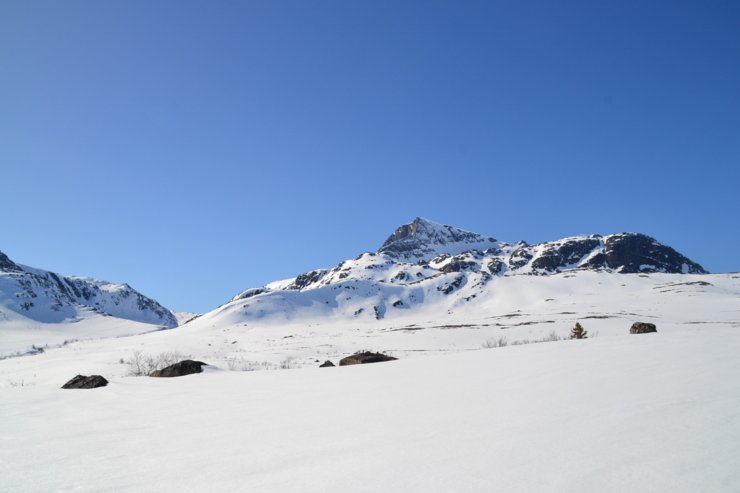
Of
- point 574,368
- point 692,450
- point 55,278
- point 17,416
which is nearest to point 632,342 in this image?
point 574,368

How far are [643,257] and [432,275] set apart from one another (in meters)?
104

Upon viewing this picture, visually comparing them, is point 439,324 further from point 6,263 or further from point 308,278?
point 6,263

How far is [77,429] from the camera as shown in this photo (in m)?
4.11

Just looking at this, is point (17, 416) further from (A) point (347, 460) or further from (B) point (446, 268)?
(B) point (446, 268)

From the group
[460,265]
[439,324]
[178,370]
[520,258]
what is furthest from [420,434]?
[520,258]

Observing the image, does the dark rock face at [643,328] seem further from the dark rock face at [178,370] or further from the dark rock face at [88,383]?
the dark rock face at [88,383]

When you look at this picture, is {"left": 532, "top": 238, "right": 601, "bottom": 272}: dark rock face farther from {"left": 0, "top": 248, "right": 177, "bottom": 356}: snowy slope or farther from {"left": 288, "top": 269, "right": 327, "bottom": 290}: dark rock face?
{"left": 0, "top": 248, "right": 177, "bottom": 356}: snowy slope

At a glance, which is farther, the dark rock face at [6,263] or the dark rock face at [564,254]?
the dark rock face at [564,254]

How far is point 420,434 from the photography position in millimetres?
3297

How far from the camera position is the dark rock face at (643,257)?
555 ft

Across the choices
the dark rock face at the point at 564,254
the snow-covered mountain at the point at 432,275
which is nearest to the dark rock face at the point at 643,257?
the snow-covered mountain at the point at 432,275

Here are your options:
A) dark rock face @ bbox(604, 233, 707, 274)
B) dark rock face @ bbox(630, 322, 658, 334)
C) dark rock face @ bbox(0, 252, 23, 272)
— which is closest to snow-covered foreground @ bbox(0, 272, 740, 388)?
dark rock face @ bbox(630, 322, 658, 334)

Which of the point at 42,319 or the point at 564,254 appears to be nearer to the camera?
the point at 42,319

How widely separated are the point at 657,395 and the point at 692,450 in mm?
1545
